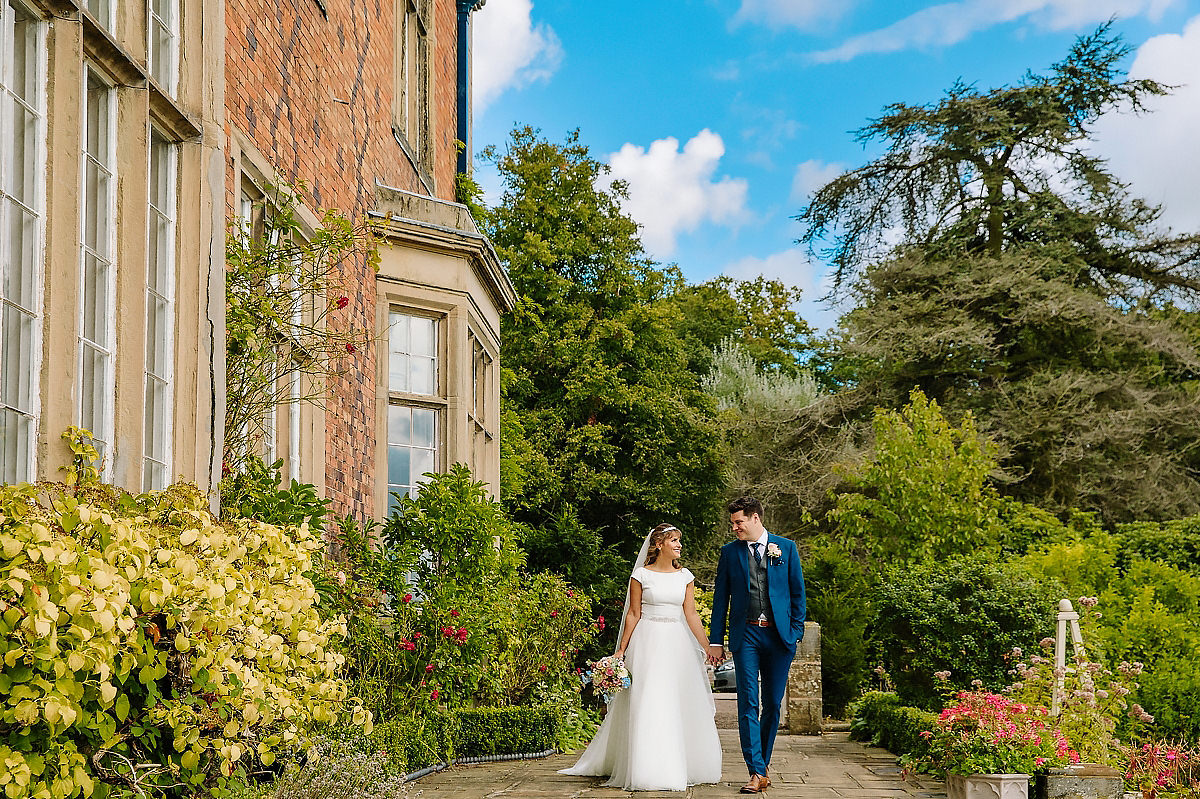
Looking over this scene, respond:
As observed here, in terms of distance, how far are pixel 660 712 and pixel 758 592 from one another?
3.76ft

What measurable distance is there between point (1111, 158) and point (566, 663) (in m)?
19.7

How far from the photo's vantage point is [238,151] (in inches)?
299

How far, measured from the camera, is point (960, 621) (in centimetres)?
1119

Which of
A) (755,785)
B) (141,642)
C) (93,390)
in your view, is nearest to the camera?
(141,642)

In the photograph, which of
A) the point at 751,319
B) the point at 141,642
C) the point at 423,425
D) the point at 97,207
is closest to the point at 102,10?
the point at 97,207

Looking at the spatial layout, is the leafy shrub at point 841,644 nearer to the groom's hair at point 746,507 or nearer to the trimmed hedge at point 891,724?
the trimmed hedge at point 891,724

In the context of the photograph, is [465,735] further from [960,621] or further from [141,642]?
[141,642]

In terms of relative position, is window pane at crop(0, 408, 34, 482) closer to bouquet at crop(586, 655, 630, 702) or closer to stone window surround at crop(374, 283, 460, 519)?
bouquet at crop(586, 655, 630, 702)

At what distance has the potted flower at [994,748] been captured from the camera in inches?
287

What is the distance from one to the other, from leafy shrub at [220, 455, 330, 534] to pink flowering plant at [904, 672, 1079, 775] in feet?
13.7

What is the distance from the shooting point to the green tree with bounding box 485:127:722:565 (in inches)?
1165

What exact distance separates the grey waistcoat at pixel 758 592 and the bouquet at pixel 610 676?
1109 mm

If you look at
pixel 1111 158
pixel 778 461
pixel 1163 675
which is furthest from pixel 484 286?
pixel 1111 158

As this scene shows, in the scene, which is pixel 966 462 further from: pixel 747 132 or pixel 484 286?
pixel 747 132
